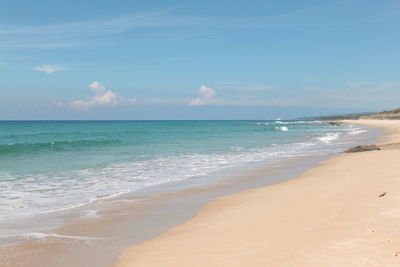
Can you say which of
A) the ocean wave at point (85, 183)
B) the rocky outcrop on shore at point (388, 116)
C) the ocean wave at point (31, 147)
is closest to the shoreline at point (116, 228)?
the ocean wave at point (85, 183)

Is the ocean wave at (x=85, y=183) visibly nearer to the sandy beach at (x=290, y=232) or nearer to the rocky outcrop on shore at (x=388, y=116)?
the sandy beach at (x=290, y=232)

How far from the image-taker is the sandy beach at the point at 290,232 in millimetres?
5359

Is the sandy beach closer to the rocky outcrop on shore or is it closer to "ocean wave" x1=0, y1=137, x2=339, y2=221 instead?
"ocean wave" x1=0, y1=137, x2=339, y2=221

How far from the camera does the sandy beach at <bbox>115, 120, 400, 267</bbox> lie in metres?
5.36

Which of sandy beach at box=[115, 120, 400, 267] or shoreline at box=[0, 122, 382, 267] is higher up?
sandy beach at box=[115, 120, 400, 267]

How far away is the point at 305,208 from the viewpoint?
881cm

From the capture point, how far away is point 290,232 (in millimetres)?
6758

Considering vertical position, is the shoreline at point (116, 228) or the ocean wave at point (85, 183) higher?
the shoreline at point (116, 228)

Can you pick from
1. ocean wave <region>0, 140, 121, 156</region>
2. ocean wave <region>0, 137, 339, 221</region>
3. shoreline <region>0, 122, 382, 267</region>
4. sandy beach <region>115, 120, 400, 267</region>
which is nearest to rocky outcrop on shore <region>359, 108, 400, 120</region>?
ocean wave <region>0, 140, 121, 156</region>

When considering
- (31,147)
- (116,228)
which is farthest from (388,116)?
(116,228)

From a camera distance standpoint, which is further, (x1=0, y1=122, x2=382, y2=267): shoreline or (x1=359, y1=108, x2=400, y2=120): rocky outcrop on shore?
(x1=359, y1=108, x2=400, y2=120): rocky outcrop on shore

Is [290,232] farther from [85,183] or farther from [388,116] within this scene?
[388,116]

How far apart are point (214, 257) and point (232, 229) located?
1.73 metres

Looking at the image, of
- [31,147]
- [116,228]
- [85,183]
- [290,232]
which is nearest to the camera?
[290,232]
